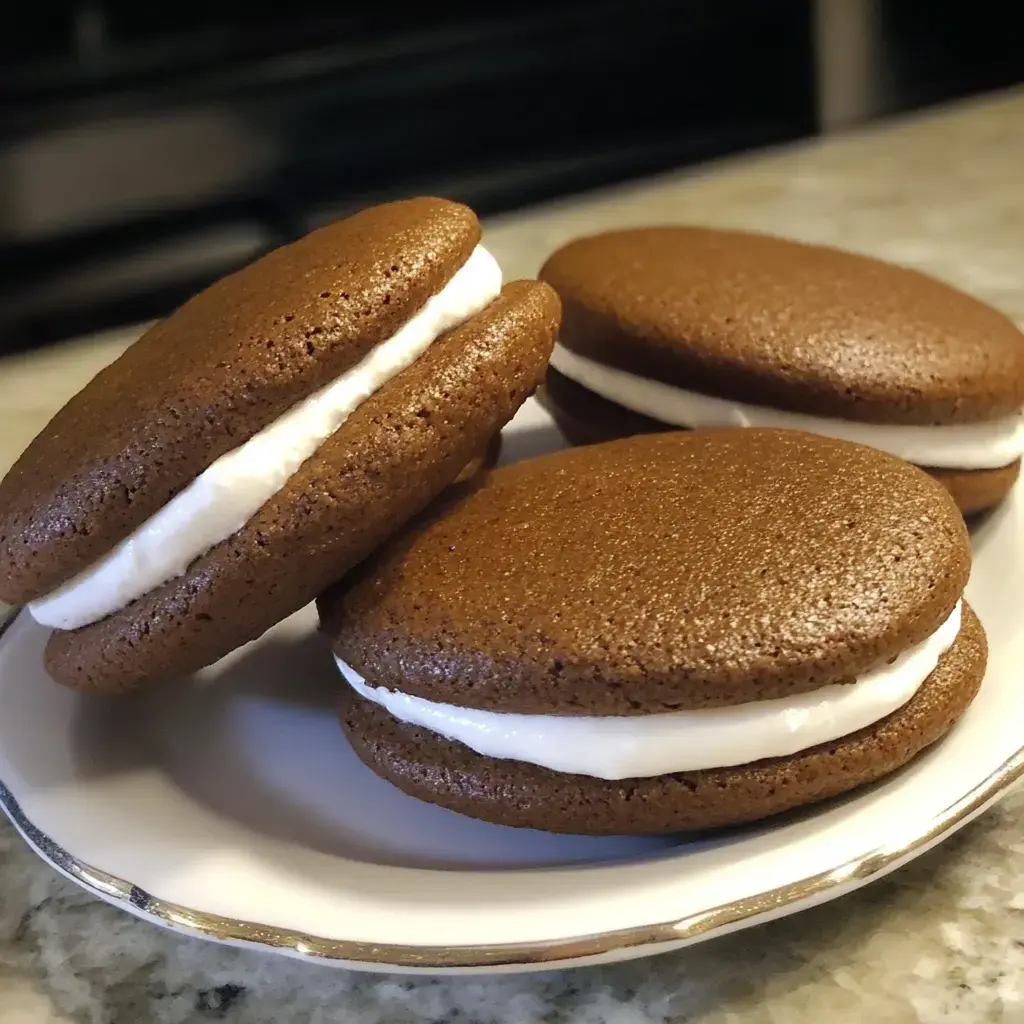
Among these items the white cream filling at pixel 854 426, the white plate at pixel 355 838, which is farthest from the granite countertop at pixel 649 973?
the white cream filling at pixel 854 426

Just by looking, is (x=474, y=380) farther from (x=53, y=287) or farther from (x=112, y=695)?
(x=53, y=287)

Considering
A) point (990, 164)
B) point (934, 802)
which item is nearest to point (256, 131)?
point (990, 164)

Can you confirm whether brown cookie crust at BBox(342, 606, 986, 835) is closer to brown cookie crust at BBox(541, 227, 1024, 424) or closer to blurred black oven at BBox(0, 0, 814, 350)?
brown cookie crust at BBox(541, 227, 1024, 424)

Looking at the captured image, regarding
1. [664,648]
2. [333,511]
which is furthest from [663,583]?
[333,511]

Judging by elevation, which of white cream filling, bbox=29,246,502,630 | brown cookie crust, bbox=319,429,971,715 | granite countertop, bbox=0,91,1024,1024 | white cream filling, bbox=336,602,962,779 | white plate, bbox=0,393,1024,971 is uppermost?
white cream filling, bbox=29,246,502,630

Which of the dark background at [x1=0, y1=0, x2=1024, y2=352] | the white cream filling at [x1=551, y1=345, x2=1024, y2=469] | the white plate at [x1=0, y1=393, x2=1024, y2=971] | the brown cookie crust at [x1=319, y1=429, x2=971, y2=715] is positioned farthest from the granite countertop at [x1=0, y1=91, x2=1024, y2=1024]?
the dark background at [x1=0, y1=0, x2=1024, y2=352]

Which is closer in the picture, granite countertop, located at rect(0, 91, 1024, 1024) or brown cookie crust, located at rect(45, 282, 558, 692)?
granite countertop, located at rect(0, 91, 1024, 1024)

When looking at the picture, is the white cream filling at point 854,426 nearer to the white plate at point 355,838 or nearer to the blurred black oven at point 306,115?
the white plate at point 355,838

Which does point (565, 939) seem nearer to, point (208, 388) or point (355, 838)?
point (355, 838)
